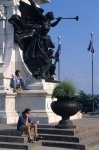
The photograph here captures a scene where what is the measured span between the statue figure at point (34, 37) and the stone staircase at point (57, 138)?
16.2ft

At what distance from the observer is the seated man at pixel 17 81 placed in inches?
771

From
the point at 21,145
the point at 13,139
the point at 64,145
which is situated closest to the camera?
Answer: the point at 21,145

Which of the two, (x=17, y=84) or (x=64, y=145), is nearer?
(x=64, y=145)

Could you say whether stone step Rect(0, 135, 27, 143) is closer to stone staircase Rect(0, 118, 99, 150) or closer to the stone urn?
stone staircase Rect(0, 118, 99, 150)

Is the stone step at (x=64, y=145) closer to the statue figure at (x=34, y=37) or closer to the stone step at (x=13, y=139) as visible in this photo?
the stone step at (x=13, y=139)

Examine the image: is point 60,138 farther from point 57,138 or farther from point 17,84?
point 17,84

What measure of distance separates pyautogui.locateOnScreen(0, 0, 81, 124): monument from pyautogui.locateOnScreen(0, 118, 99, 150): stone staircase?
336cm

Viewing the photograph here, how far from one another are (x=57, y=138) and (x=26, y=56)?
6.55 metres

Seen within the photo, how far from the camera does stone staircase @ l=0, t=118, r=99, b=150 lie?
13.9m

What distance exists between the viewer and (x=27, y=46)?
20.7m

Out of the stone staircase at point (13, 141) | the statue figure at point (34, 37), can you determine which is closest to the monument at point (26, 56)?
the statue figure at point (34, 37)

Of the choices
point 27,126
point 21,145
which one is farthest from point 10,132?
point 21,145

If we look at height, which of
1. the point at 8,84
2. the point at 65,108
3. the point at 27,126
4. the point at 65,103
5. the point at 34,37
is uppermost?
the point at 34,37

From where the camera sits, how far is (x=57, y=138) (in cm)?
1485
